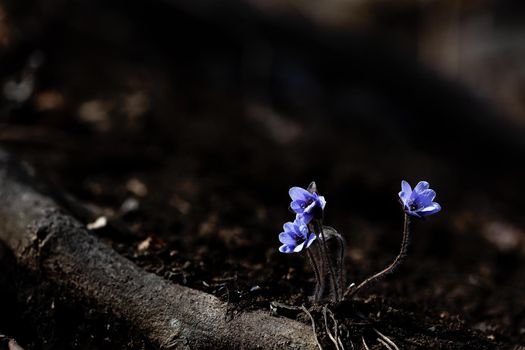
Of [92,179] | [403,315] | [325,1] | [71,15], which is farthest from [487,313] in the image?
[325,1]

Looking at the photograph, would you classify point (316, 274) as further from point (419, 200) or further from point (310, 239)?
point (419, 200)

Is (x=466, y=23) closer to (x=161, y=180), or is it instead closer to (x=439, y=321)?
(x=161, y=180)

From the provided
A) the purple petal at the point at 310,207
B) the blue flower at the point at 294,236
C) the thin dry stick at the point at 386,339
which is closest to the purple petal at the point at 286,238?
the blue flower at the point at 294,236

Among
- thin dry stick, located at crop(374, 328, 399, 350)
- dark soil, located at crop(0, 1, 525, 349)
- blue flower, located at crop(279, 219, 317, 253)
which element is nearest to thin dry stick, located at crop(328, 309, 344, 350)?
dark soil, located at crop(0, 1, 525, 349)

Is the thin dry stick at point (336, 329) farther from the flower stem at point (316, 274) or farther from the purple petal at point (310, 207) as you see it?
the purple petal at point (310, 207)

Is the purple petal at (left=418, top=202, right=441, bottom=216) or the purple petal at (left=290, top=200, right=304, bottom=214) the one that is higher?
the purple petal at (left=418, top=202, right=441, bottom=216)

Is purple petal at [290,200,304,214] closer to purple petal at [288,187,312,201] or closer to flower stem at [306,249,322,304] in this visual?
purple petal at [288,187,312,201]
